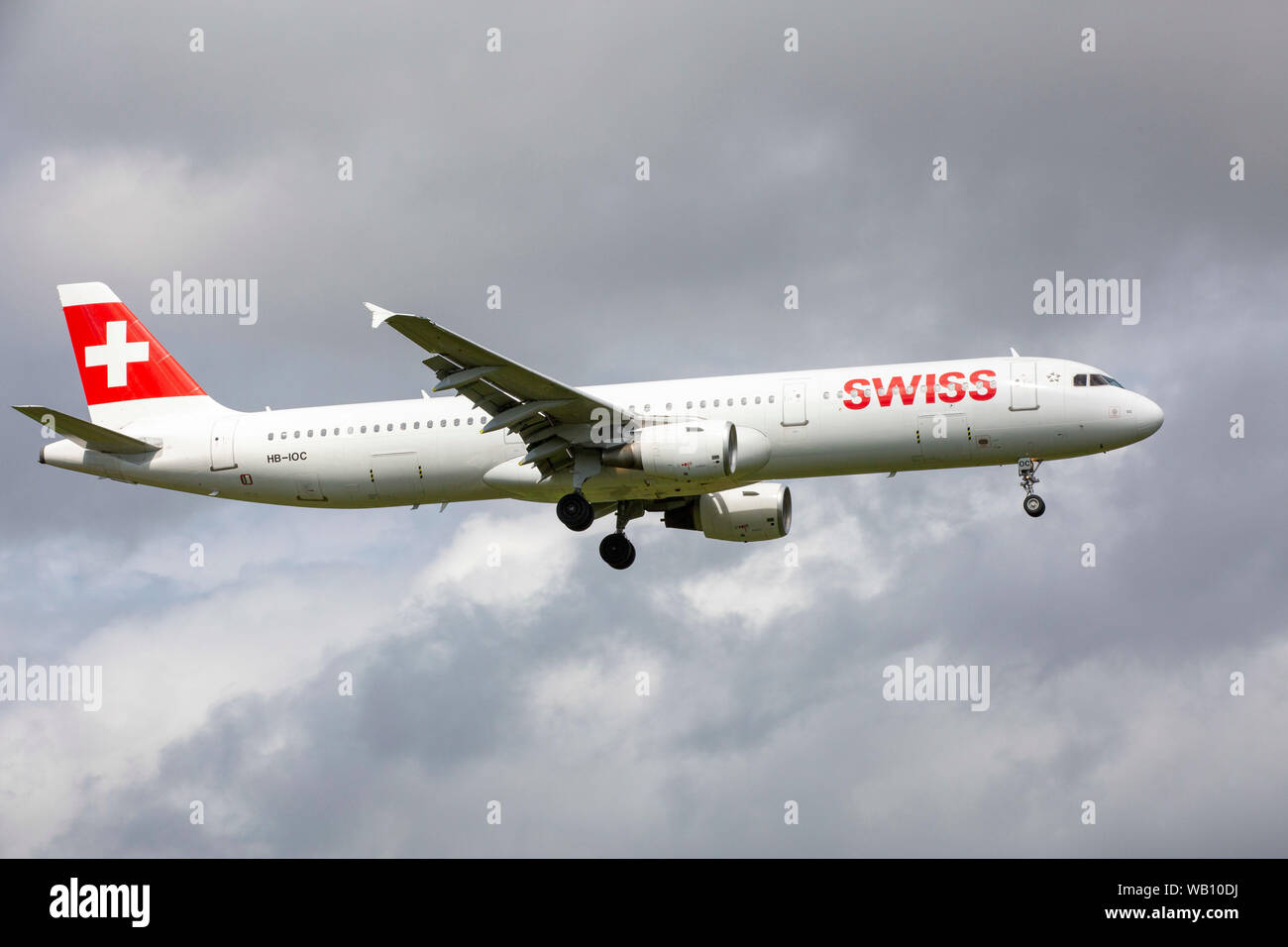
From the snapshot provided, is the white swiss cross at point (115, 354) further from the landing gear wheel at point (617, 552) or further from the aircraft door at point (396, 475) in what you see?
the landing gear wheel at point (617, 552)

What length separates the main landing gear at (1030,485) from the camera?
44594mm

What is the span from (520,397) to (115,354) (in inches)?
624

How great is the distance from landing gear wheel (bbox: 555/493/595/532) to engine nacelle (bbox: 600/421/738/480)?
2.02 metres

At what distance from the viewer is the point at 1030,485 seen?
45.0 m

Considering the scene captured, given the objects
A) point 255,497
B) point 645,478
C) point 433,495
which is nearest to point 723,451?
point 645,478

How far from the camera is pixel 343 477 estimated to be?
159 ft

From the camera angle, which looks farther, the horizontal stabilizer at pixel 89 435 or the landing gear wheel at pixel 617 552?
the landing gear wheel at pixel 617 552

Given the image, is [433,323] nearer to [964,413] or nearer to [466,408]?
[466,408]

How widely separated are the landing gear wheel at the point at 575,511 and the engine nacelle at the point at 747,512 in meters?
5.42

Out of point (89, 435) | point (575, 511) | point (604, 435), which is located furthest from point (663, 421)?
point (89, 435)

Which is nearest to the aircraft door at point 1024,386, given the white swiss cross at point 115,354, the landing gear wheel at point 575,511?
the landing gear wheel at point 575,511

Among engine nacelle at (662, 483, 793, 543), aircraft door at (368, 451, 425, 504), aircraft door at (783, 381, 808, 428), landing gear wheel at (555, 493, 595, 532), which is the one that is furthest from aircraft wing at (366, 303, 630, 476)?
engine nacelle at (662, 483, 793, 543)

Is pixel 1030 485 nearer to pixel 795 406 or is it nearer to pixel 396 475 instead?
pixel 795 406

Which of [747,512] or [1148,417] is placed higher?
[1148,417]
